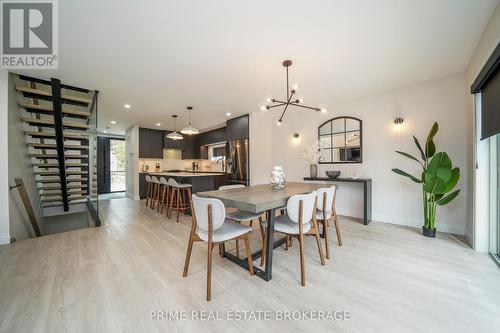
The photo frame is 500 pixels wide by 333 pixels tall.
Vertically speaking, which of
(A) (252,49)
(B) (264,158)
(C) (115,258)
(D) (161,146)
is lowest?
(C) (115,258)

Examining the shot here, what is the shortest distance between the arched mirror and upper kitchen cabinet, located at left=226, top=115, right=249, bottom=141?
1934 millimetres

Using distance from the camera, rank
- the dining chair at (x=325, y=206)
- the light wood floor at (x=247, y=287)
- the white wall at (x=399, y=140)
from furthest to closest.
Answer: the white wall at (x=399, y=140) → the dining chair at (x=325, y=206) → the light wood floor at (x=247, y=287)

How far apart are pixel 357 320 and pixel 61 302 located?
231cm

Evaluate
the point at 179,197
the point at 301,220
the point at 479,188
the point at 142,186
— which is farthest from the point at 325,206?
the point at 142,186

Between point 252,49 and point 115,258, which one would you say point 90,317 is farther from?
point 252,49

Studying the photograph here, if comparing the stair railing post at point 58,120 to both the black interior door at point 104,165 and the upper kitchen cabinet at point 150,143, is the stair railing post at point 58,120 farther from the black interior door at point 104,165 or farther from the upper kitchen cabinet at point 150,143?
the black interior door at point 104,165

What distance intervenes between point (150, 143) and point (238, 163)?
12.0 feet

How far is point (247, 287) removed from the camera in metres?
1.75

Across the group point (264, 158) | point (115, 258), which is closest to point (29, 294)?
point (115, 258)

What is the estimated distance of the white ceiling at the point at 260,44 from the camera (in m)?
1.74

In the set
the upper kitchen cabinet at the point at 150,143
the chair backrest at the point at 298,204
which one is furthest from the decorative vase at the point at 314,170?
the upper kitchen cabinet at the point at 150,143

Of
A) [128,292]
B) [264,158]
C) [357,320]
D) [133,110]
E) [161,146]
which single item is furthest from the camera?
[161,146]

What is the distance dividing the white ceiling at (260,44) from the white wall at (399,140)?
0.30 m

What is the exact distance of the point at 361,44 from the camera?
7.35ft
